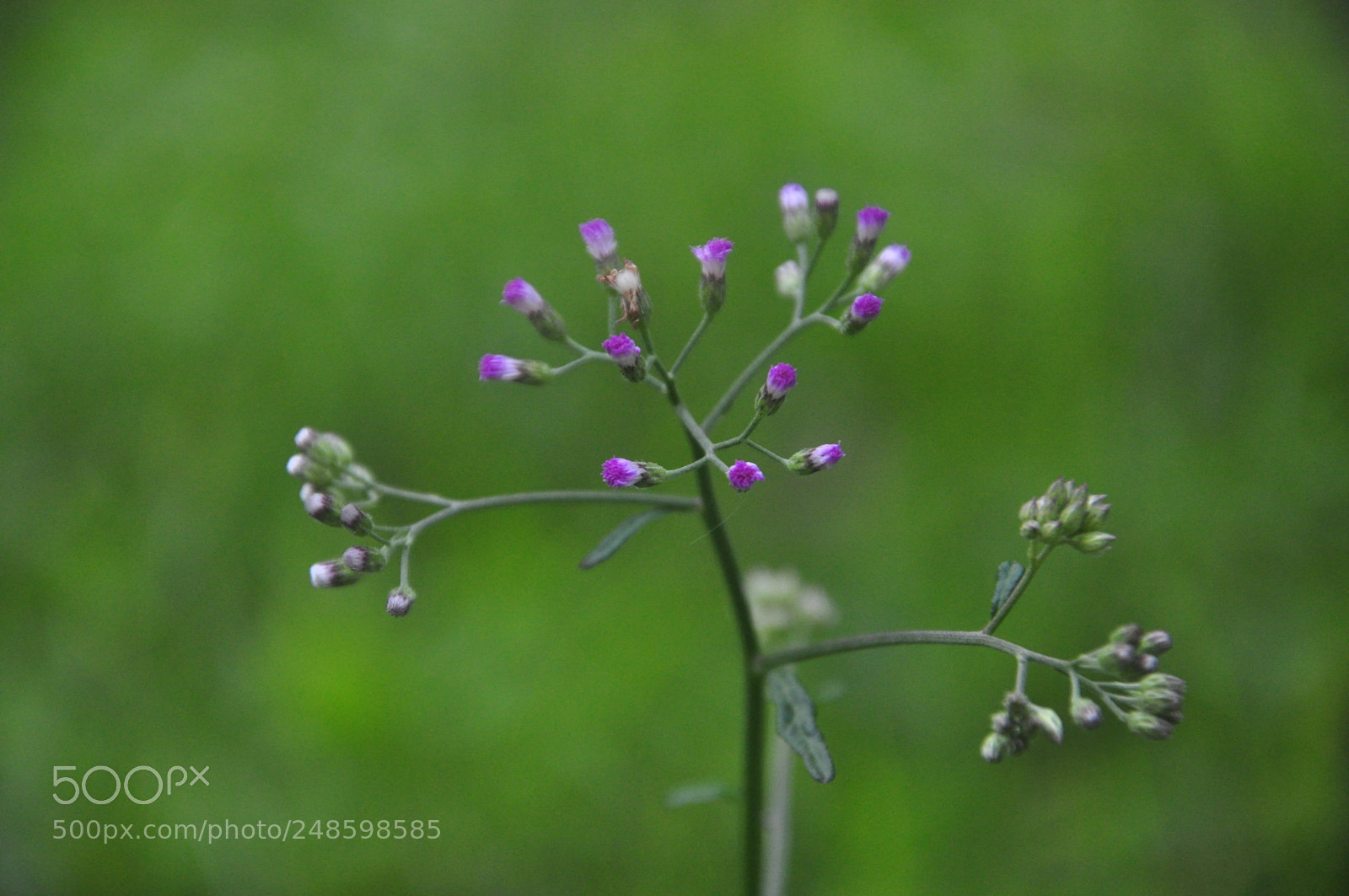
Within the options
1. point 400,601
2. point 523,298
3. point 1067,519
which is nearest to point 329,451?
point 400,601

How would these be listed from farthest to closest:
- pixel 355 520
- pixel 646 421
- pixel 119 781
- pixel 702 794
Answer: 1. pixel 646 421
2. pixel 119 781
3. pixel 702 794
4. pixel 355 520

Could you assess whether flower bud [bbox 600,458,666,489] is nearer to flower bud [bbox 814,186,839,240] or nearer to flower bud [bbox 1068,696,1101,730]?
flower bud [bbox 814,186,839,240]

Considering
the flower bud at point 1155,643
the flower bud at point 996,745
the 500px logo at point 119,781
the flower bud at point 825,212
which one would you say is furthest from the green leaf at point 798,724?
the 500px logo at point 119,781

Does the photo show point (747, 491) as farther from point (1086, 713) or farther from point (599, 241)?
point (1086, 713)

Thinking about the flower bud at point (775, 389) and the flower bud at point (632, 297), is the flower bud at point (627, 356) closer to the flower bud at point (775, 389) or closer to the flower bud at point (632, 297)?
the flower bud at point (632, 297)

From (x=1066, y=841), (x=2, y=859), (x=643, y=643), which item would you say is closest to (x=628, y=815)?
(x=643, y=643)
